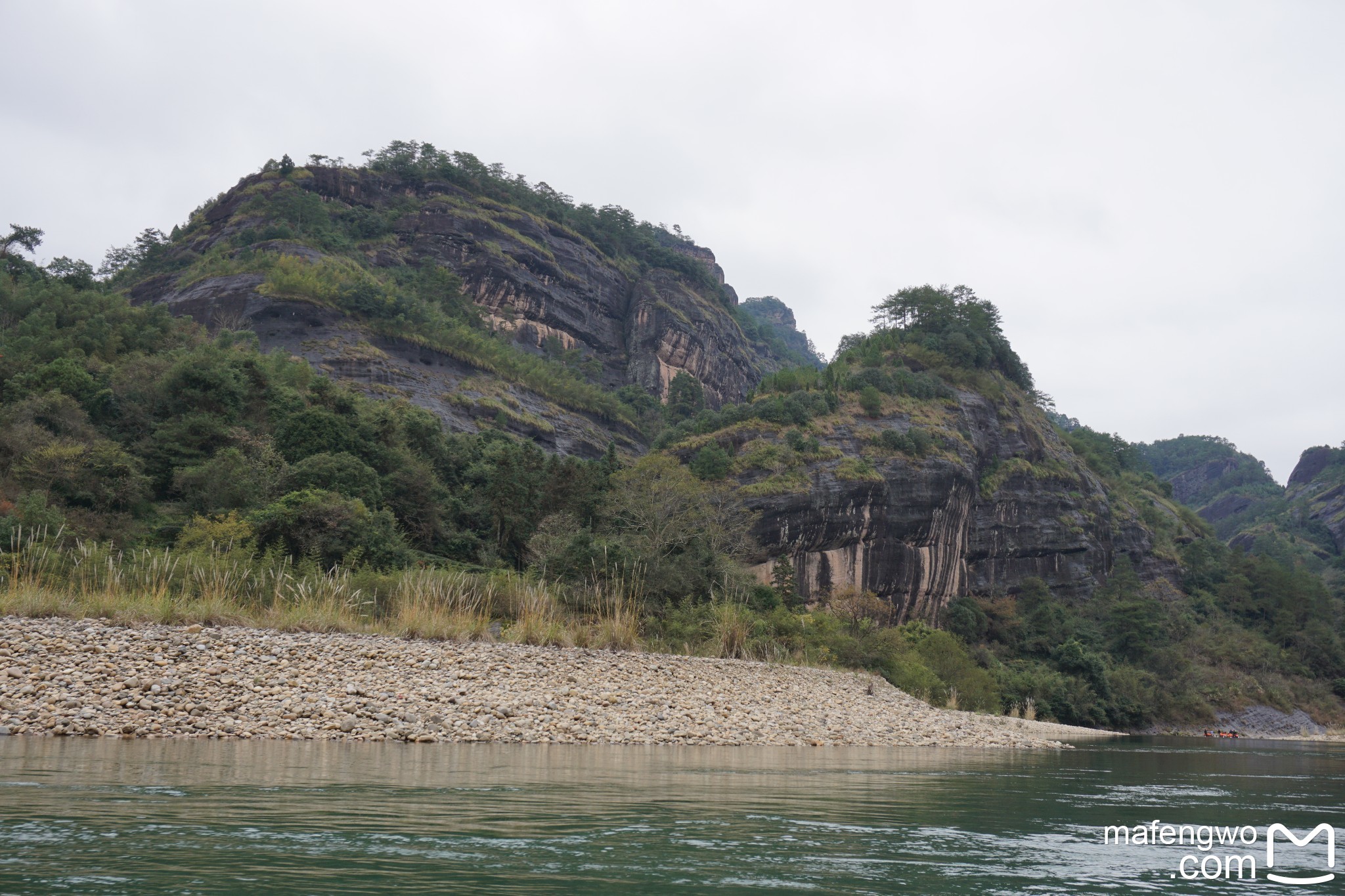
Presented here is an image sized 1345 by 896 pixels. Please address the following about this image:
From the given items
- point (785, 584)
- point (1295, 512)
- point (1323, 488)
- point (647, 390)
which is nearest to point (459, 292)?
point (647, 390)

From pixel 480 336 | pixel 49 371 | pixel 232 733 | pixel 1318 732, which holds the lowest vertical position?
pixel 1318 732

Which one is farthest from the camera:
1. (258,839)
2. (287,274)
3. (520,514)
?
(287,274)

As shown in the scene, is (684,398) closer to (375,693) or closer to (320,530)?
(320,530)

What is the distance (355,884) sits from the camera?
214 inches

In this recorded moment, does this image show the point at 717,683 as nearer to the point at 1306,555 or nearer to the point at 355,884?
the point at 355,884

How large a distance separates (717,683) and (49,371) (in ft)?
123

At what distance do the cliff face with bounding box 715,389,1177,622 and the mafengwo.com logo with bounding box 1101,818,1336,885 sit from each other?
54816 mm

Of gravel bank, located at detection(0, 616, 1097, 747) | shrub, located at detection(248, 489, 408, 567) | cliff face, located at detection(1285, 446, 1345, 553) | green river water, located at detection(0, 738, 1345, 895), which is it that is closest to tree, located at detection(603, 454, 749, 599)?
gravel bank, located at detection(0, 616, 1097, 747)

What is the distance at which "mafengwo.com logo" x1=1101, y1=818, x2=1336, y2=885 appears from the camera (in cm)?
742

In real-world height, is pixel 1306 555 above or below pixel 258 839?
above

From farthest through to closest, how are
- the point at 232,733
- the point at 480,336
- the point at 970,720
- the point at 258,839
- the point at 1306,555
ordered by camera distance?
the point at 1306,555
the point at 480,336
the point at 970,720
the point at 232,733
the point at 258,839

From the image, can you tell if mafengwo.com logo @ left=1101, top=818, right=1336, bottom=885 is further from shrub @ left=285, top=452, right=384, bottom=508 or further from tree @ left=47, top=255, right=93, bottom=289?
tree @ left=47, top=255, right=93, bottom=289

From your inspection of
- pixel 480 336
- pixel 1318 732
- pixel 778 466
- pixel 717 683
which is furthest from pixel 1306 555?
pixel 717 683

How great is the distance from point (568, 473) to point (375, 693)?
3177 cm
